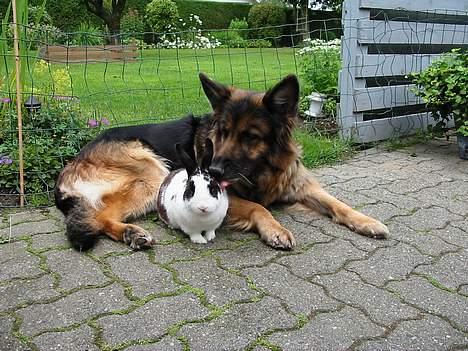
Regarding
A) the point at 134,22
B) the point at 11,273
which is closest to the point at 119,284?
the point at 11,273

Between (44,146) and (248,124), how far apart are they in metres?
2.03

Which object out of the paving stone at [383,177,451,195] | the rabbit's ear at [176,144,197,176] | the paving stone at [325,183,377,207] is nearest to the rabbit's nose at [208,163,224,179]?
the rabbit's ear at [176,144,197,176]

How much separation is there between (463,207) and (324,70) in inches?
124

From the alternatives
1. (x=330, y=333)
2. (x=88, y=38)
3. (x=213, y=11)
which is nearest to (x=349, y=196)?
(x=330, y=333)

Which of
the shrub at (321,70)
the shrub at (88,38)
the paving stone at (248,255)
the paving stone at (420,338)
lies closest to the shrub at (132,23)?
the shrub at (88,38)

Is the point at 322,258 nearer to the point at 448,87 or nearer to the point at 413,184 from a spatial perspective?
the point at 413,184

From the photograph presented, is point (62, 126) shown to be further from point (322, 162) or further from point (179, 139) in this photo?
point (322, 162)

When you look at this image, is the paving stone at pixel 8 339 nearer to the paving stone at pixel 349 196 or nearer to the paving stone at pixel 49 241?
the paving stone at pixel 49 241

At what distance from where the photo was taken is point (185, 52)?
1461cm

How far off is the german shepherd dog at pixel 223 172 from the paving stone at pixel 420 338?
1.03 metres

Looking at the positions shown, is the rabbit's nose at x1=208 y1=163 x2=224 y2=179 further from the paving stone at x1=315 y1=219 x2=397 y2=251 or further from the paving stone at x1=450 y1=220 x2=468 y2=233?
the paving stone at x1=450 y1=220 x2=468 y2=233

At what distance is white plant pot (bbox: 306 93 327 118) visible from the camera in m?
6.41

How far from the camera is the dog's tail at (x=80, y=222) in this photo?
3201 millimetres

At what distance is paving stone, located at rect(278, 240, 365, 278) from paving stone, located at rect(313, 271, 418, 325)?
95 millimetres
